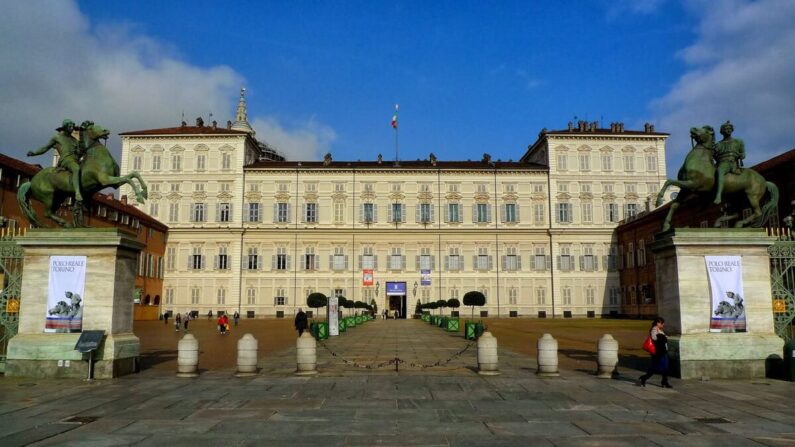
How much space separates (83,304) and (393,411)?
25.9 feet

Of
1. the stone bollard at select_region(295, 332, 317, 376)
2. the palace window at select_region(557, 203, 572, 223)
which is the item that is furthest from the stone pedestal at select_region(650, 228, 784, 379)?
the palace window at select_region(557, 203, 572, 223)

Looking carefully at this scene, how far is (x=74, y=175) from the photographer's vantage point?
13.0 meters

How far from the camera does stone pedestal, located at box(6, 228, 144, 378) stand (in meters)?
12.7

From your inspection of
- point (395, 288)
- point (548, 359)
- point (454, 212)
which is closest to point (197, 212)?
point (395, 288)

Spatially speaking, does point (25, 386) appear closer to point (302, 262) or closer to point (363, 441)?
point (363, 441)

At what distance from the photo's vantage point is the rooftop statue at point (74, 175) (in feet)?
43.1

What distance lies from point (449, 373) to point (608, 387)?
12.7 ft

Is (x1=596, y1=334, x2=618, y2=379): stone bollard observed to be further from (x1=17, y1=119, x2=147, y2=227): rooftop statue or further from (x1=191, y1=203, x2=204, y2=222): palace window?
(x1=191, y1=203, x2=204, y2=222): palace window

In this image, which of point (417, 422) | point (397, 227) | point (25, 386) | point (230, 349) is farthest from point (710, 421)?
point (397, 227)

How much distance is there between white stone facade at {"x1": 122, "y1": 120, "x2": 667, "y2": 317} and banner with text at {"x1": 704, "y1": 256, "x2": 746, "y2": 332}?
50.4 metres

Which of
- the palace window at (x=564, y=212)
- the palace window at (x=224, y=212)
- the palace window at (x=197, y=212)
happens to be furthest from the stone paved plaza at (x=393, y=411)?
the palace window at (x=197, y=212)

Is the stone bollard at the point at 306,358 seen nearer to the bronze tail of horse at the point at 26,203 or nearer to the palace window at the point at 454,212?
the bronze tail of horse at the point at 26,203

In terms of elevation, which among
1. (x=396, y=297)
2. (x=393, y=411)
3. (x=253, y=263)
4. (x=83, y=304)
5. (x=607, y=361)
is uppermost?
(x=253, y=263)

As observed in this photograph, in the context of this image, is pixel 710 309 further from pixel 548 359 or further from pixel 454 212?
pixel 454 212
